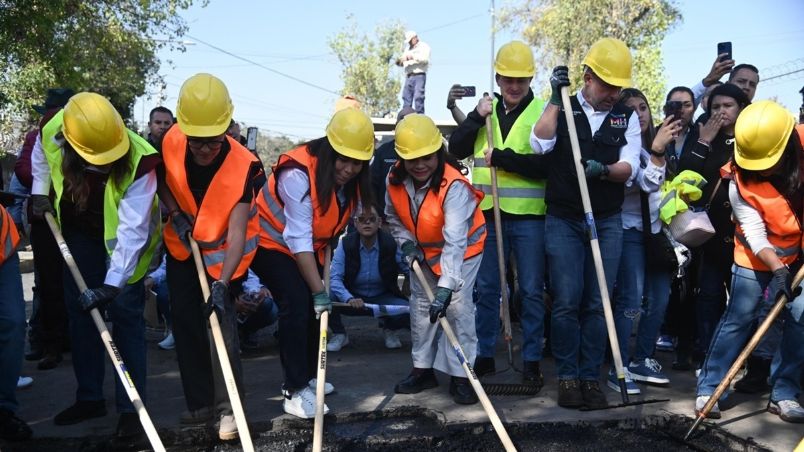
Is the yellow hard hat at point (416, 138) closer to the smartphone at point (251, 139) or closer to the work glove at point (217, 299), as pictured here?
the work glove at point (217, 299)

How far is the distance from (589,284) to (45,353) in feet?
12.2

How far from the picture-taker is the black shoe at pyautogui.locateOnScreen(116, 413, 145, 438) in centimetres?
370

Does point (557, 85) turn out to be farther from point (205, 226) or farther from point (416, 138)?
point (205, 226)

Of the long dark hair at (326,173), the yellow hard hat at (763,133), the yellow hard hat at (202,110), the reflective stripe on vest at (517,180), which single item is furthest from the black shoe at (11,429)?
the yellow hard hat at (763,133)

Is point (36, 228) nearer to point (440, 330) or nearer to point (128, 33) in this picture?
point (440, 330)

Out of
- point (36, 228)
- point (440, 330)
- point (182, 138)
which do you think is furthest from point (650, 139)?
point (36, 228)

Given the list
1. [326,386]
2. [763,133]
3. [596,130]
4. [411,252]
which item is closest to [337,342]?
[326,386]

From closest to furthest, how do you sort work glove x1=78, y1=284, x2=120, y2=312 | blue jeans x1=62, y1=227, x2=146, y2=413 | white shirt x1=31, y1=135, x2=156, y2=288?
work glove x1=78, y1=284, x2=120, y2=312 → white shirt x1=31, y1=135, x2=156, y2=288 → blue jeans x1=62, y1=227, x2=146, y2=413

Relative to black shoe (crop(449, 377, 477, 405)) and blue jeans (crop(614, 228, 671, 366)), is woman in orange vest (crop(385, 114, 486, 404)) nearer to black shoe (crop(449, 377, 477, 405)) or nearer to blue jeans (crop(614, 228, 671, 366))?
black shoe (crop(449, 377, 477, 405))

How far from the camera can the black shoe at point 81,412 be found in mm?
3959

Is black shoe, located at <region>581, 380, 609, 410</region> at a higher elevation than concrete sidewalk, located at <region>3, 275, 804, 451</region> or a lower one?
higher

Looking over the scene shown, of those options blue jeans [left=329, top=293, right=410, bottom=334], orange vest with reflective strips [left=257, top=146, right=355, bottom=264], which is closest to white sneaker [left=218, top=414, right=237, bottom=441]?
orange vest with reflective strips [left=257, top=146, right=355, bottom=264]

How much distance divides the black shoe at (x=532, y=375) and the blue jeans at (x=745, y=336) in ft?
2.97

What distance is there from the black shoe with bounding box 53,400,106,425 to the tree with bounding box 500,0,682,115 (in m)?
20.6
